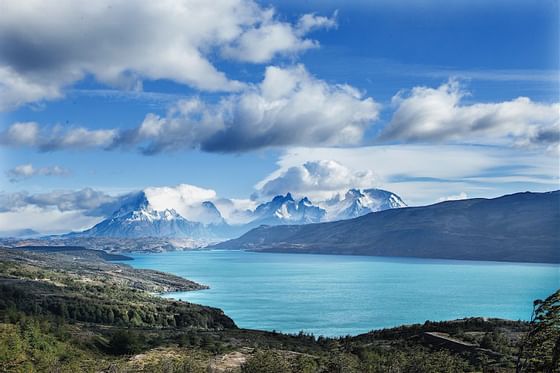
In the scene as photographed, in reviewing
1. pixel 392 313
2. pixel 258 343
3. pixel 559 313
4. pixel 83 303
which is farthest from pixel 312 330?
pixel 559 313

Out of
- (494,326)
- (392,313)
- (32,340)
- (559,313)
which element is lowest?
(392,313)

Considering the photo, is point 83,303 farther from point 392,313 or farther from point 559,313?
point 559,313

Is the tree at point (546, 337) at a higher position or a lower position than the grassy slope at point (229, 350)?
higher

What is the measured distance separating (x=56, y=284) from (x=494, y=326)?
142m

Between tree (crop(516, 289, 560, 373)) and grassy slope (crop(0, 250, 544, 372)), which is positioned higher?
tree (crop(516, 289, 560, 373))

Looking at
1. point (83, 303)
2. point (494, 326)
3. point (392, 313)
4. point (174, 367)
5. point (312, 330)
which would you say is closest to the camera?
point (174, 367)

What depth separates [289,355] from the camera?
240 ft

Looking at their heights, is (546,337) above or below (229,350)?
above

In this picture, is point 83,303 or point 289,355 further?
point 83,303

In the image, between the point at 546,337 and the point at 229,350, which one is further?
the point at 229,350

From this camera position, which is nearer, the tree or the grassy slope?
the tree

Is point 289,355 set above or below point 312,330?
above

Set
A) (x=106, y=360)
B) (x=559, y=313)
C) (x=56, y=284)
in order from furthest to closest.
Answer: (x=56, y=284) → (x=106, y=360) → (x=559, y=313)

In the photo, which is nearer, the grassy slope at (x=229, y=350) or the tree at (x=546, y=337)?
the tree at (x=546, y=337)
